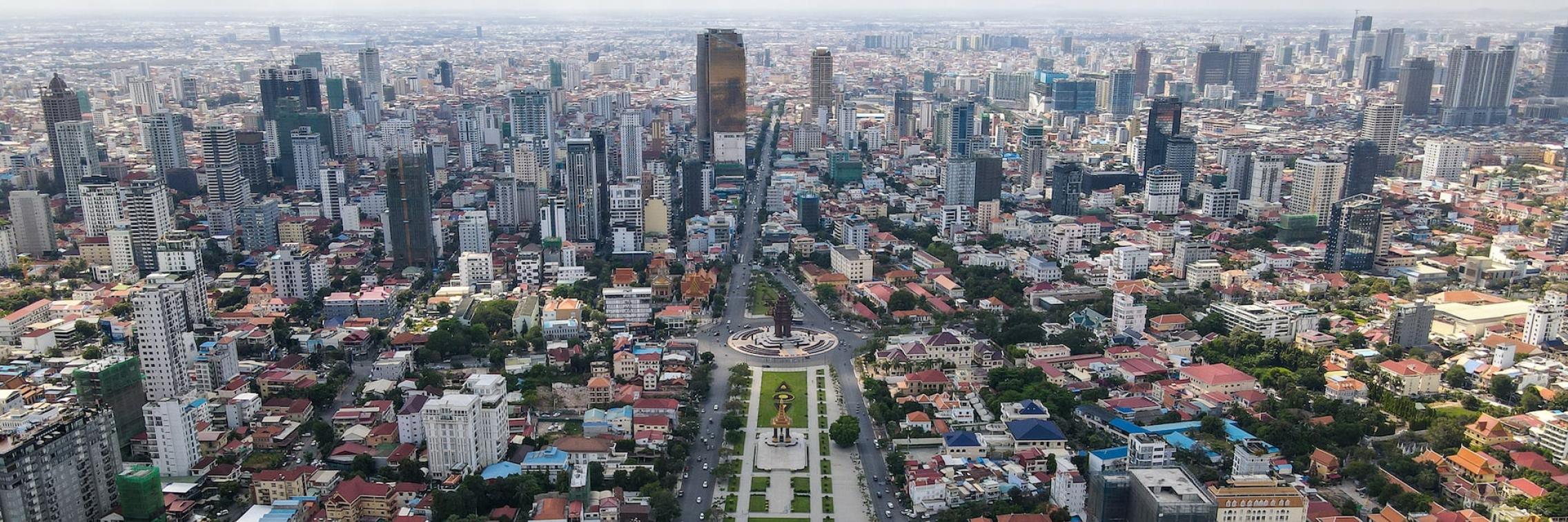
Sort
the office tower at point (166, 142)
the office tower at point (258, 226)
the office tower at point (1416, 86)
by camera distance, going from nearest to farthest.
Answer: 1. the office tower at point (258, 226)
2. the office tower at point (166, 142)
3. the office tower at point (1416, 86)

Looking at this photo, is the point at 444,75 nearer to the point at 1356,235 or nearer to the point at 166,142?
the point at 166,142

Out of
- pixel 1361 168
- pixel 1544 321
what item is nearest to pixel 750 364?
pixel 1544 321

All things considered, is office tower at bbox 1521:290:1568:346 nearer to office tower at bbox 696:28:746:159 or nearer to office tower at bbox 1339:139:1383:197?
office tower at bbox 1339:139:1383:197

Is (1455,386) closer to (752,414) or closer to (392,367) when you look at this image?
(752,414)

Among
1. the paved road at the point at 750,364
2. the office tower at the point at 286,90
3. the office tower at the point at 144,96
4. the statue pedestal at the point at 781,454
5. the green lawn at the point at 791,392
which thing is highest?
the office tower at the point at 286,90

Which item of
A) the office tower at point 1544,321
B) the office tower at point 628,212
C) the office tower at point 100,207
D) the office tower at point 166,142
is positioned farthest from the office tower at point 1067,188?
the office tower at point 166,142

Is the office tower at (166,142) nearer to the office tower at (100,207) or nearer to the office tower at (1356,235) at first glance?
the office tower at (100,207)

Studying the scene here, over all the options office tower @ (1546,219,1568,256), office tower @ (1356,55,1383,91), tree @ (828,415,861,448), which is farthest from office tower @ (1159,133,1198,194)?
office tower @ (1356,55,1383,91)
